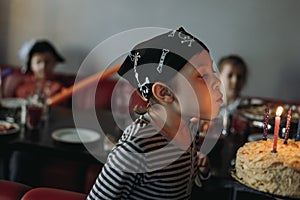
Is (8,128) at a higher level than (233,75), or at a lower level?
lower

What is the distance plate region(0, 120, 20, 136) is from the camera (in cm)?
219

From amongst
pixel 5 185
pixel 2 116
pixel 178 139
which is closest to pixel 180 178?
pixel 178 139

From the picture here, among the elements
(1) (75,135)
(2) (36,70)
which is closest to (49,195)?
(1) (75,135)

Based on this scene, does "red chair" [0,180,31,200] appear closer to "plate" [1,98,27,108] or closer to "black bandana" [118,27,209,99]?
"black bandana" [118,27,209,99]

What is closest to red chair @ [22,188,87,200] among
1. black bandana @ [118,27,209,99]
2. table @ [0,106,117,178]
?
black bandana @ [118,27,209,99]

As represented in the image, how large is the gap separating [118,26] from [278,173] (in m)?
2.69

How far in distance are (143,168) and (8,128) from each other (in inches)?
50.7

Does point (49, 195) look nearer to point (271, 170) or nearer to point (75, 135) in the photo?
point (271, 170)

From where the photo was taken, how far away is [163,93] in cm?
121

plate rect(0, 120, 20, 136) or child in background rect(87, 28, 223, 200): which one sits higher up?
child in background rect(87, 28, 223, 200)

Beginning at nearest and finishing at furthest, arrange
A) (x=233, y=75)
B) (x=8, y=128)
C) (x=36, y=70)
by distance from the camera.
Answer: (x=8, y=128) < (x=233, y=75) < (x=36, y=70)

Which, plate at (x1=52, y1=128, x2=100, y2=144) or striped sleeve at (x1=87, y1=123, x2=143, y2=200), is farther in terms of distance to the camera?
plate at (x1=52, y1=128, x2=100, y2=144)

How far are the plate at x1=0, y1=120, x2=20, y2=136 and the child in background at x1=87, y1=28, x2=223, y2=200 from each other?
1121mm

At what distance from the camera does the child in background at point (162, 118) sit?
1141 millimetres
